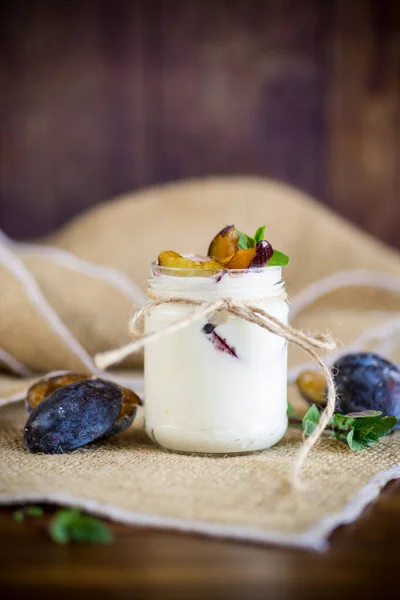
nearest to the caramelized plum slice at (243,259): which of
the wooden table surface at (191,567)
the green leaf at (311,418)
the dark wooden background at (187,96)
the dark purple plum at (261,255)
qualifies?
the dark purple plum at (261,255)

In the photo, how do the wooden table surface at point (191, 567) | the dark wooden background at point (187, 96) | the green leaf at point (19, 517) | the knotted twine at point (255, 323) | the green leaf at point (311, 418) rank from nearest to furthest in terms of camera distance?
the wooden table surface at point (191, 567), the green leaf at point (19, 517), the knotted twine at point (255, 323), the green leaf at point (311, 418), the dark wooden background at point (187, 96)

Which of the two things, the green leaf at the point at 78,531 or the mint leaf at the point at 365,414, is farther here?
the mint leaf at the point at 365,414

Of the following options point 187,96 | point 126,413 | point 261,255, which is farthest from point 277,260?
point 187,96

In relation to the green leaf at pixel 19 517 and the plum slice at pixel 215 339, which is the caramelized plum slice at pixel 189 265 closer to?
the plum slice at pixel 215 339

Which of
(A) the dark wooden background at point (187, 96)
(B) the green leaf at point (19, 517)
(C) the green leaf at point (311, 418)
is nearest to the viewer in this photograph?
A: (B) the green leaf at point (19, 517)

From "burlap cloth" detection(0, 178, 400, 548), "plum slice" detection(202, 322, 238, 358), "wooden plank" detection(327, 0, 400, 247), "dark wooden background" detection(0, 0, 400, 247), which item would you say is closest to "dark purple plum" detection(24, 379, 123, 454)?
"burlap cloth" detection(0, 178, 400, 548)

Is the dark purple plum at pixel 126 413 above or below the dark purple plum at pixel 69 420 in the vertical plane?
below

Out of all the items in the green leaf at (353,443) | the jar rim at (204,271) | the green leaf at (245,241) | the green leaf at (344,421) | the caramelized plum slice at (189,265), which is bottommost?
the green leaf at (353,443)

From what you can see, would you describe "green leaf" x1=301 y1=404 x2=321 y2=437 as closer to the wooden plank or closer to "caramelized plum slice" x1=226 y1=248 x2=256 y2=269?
"caramelized plum slice" x1=226 y1=248 x2=256 y2=269
